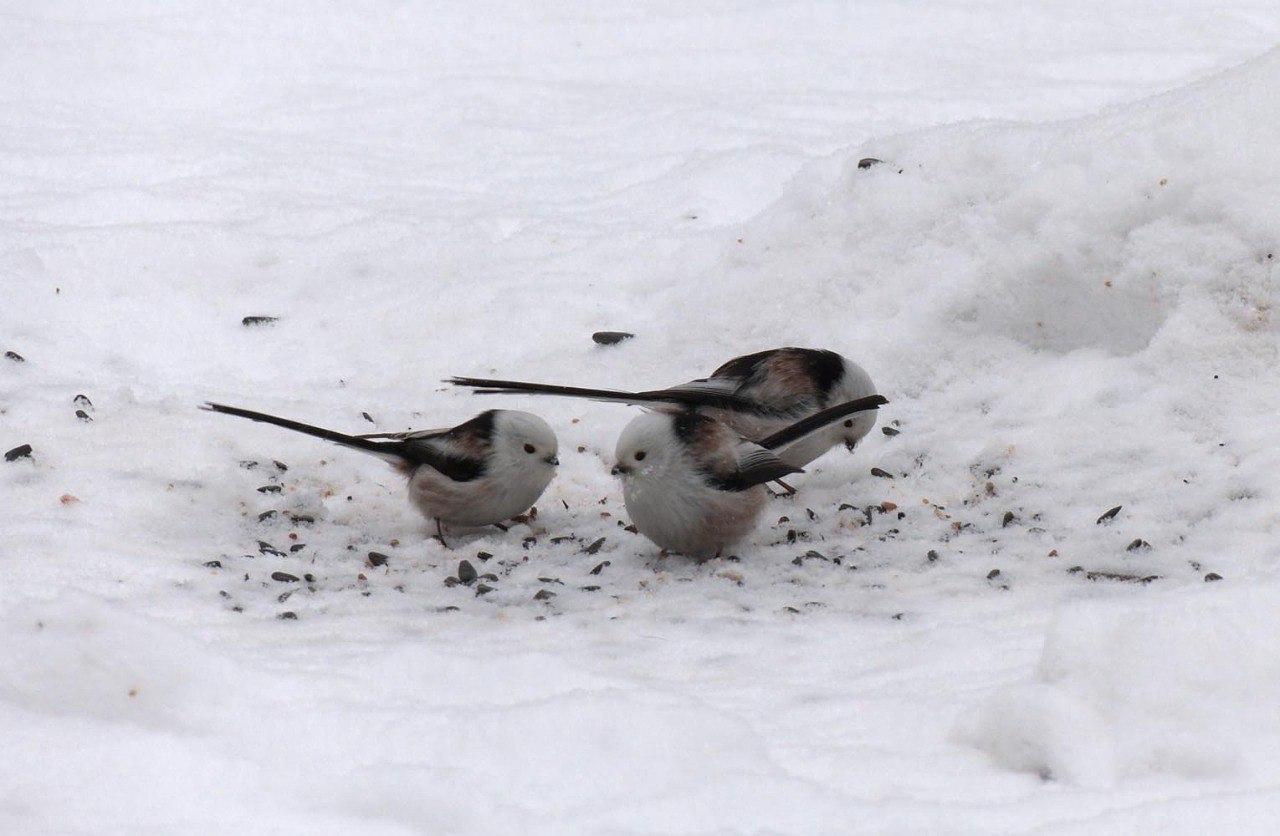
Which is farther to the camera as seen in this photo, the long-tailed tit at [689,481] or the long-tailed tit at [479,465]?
the long-tailed tit at [479,465]

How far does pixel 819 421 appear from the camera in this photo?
4.10m

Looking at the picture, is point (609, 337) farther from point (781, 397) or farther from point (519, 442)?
point (519, 442)

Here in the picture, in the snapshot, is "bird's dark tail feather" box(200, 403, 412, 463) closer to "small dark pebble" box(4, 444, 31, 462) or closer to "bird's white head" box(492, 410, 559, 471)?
"bird's white head" box(492, 410, 559, 471)

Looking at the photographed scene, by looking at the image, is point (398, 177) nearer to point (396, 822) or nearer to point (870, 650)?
point (870, 650)

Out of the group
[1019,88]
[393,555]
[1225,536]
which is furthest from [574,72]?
[1225,536]

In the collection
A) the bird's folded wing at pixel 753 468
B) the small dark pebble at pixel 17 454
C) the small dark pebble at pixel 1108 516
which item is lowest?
the small dark pebble at pixel 1108 516

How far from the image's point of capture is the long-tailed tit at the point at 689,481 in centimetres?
382

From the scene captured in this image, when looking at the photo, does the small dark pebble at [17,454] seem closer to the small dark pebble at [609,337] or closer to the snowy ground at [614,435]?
the snowy ground at [614,435]

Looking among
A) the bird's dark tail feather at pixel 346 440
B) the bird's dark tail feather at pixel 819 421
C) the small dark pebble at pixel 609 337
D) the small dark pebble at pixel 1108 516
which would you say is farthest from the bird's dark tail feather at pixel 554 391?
the small dark pebble at pixel 1108 516

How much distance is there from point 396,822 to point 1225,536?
2.48 meters

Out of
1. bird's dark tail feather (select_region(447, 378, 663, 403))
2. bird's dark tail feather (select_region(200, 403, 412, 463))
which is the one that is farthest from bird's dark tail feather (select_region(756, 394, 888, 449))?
bird's dark tail feather (select_region(200, 403, 412, 463))

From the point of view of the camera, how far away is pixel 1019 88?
29.1ft

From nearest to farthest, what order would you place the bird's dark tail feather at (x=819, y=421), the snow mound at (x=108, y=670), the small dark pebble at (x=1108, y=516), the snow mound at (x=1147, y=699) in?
1. the snow mound at (x=1147, y=699)
2. the snow mound at (x=108, y=670)
3. the small dark pebble at (x=1108, y=516)
4. the bird's dark tail feather at (x=819, y=421)

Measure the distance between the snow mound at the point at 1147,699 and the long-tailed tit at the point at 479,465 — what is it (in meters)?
1.94
